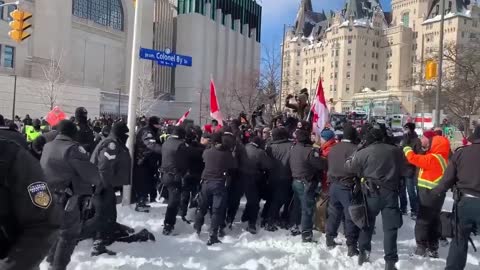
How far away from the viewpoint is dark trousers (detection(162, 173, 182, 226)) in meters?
8.66

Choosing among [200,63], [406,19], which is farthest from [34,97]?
[406,19]

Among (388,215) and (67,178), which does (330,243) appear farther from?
(67,178)

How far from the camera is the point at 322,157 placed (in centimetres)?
872

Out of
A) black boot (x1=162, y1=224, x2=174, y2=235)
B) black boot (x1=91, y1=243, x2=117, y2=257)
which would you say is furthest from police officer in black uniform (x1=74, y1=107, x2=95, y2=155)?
black boot (x1=91, y1=243, x2=117, y2=257)

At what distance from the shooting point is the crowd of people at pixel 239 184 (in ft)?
7.57

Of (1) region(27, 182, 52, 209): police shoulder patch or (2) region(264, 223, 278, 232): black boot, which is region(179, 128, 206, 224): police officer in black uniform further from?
(1) region(27, 182, 52, 209): police shoulder patch

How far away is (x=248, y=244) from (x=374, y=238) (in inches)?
97.6

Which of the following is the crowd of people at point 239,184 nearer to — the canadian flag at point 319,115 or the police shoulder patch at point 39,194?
the police shoulder patch at point 39,194

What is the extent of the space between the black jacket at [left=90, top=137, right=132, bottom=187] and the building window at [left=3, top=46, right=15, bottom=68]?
1845 inches

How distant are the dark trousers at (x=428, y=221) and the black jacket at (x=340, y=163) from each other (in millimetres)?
1209

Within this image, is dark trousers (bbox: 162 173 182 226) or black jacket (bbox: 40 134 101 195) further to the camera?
dark trousers (bbox: 162 173 182 226)

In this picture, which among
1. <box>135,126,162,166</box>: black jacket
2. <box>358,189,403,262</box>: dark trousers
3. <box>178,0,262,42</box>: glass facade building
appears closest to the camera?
<box>358,189,403,262</box>: dark trousers

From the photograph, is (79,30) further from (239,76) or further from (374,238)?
(374,238)

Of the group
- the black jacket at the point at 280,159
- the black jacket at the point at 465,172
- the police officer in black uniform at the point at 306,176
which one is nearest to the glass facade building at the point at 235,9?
the black jacket at the point at 280,159
